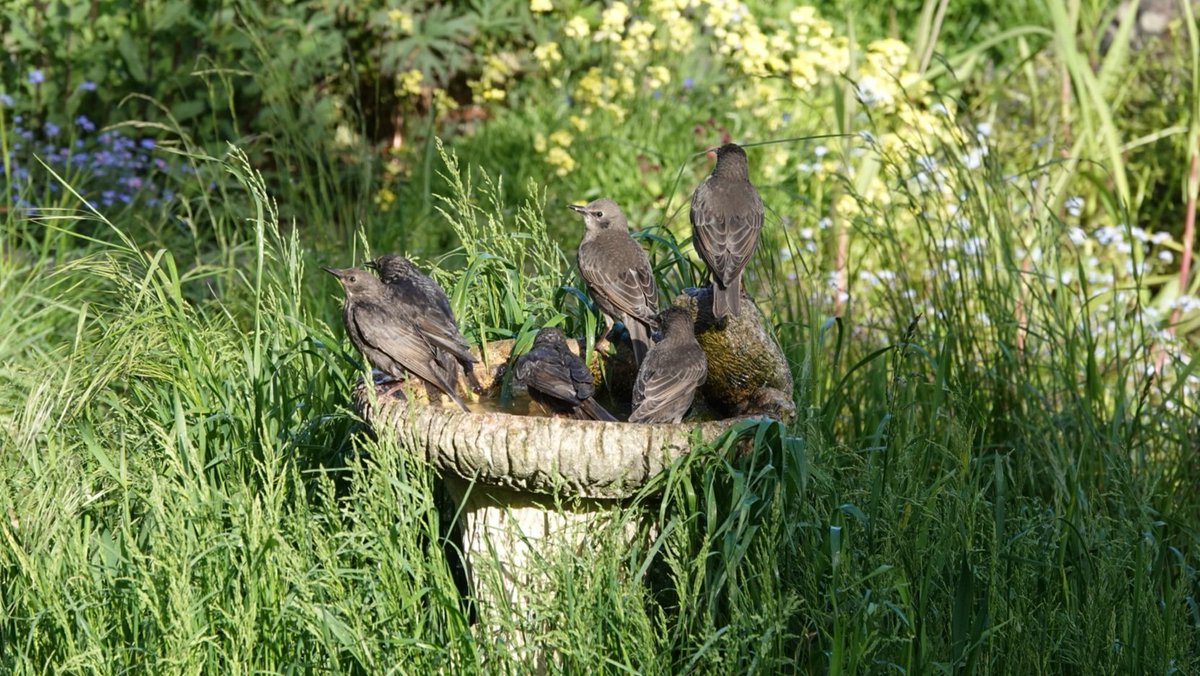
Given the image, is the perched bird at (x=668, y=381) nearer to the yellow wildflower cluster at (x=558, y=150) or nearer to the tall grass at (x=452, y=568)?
the tall grass at (x=452, y=568)

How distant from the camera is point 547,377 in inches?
139

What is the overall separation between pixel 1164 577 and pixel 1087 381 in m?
0.92

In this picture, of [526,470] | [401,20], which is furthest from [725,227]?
[401,20]

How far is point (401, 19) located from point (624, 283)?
4199mm

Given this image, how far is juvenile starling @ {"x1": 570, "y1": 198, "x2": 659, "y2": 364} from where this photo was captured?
3.96 meters

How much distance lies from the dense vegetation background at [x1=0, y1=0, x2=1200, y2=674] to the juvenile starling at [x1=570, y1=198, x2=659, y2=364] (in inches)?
8.4

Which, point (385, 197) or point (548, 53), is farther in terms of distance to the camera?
point (548, 53)

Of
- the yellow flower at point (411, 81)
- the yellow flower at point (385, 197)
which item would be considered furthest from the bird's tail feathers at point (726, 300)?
the yellow flower at point (411, 81)

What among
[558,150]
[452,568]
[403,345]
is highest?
[403,345]

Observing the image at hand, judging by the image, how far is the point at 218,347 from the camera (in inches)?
175

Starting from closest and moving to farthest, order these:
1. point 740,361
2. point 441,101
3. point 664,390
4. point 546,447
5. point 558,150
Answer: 1. point 546,447
2. point 664,390
3. point 740,361
4. point 558,150
5. point 441,101

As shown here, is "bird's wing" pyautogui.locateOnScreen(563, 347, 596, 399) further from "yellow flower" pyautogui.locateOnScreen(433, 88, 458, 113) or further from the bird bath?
"yellow flower" pyautogui.locateOnScreen(433, 88, 458, 113)

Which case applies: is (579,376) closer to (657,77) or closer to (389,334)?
(389,334)

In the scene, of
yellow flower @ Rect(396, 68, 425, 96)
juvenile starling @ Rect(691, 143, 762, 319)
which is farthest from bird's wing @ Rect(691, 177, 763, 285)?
yellow flower @ Rect(396, 68, 425, 96)
